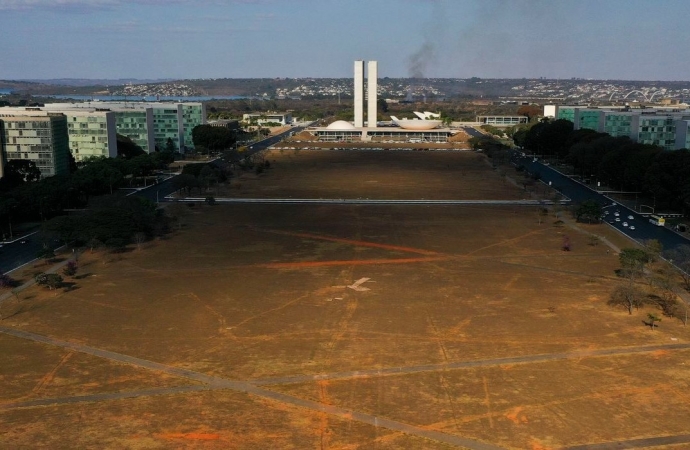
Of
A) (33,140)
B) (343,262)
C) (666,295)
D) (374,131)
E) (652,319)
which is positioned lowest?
(652,319)

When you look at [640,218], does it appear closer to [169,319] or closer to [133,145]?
[169,319]

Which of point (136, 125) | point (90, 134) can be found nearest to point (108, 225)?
point (90, 134)

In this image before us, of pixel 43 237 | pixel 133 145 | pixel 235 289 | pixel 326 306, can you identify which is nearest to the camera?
pixel 326 306

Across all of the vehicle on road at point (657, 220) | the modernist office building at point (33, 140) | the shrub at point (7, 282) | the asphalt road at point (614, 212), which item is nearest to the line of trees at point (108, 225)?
the shrub at point (7, 282)

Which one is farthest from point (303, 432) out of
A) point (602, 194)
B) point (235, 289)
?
point (602, 194)

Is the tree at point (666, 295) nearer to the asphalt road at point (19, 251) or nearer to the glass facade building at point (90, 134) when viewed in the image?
the asphalt road at point (19, 251)

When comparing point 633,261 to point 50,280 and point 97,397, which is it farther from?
point 50,280
